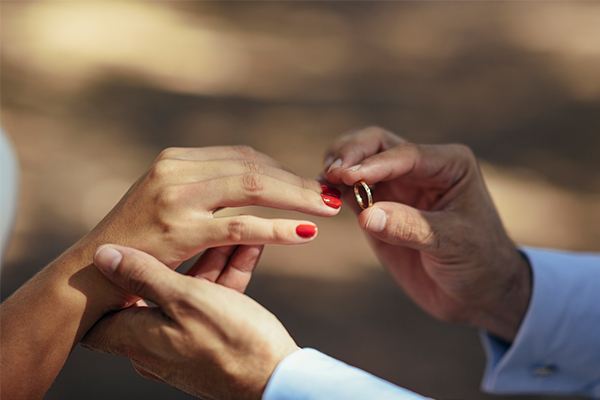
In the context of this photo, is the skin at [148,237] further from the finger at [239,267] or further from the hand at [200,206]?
the finger at [239,267]

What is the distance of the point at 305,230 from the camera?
129 cm

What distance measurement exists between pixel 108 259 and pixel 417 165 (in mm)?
933

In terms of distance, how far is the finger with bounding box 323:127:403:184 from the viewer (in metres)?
1.48

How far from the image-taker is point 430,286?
1.85 meters

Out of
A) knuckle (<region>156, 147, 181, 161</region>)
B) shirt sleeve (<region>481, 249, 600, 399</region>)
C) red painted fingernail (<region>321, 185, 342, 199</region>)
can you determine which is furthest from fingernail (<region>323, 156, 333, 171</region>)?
shirt sleeve (<region>481, 249, 600, 399</region>)

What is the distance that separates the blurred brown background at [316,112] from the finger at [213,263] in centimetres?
135

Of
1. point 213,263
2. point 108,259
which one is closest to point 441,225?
point 213,263

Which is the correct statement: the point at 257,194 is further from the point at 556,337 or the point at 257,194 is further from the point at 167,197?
the point at 556,337

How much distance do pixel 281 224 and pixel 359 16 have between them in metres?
4.74

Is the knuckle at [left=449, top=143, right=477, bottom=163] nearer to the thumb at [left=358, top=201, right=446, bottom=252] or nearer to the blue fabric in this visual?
the thumb at [left=358, top=201, right=446, bottom=252]

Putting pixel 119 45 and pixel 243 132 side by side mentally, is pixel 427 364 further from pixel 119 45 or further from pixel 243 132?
pixel 119 45

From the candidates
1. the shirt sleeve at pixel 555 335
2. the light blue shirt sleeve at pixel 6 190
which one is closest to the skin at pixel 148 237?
the light blue shirt sleeve at pixel 6 190

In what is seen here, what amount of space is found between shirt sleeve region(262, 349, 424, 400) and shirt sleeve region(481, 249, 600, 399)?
0.85m

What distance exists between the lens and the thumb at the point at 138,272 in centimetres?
114
